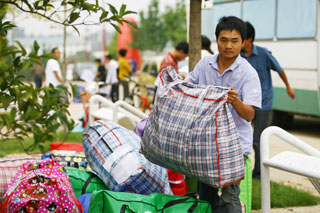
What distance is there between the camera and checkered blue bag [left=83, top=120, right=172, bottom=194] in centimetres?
415

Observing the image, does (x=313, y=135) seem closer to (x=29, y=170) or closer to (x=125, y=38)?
(x=29, y=170)

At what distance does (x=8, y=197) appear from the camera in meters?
3.59

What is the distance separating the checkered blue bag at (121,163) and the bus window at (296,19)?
6684mm

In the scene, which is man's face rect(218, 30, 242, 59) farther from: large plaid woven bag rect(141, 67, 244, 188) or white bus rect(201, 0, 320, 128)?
white bus rect(201, 0, 320, 128)

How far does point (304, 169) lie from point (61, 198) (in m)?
1.50

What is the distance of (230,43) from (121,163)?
125cm

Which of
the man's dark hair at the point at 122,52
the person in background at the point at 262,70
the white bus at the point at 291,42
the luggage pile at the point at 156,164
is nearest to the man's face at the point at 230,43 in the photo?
the luggage pile at the point at 156,164

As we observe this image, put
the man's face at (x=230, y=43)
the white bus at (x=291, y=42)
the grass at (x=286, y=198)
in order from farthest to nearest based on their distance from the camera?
the white bus at (x=291, y=42)
the grass at (x=286, y=198)
the man's face at (x=230, y=43)

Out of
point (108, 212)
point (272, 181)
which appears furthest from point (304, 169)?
point (272, 181)

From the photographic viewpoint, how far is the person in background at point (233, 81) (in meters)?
3.59

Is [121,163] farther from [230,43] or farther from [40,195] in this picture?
[230,43]

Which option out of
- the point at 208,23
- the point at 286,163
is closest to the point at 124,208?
the point at 286,163

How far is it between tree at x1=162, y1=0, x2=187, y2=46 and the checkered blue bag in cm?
4894

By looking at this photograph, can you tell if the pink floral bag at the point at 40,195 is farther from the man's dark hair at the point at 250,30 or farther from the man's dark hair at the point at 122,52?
the man's dark hair at the point at 122,52
